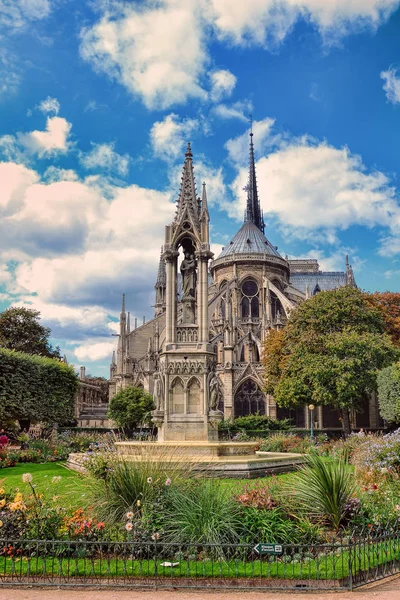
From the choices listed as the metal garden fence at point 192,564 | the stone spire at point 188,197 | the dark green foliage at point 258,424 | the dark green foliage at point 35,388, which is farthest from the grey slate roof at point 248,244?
the metal garden fence at point 192,564

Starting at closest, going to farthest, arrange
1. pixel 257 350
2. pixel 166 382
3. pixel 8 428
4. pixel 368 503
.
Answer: pixel 368 503 → pixel 166 382 → pixel 8 428 → pixel 257 350

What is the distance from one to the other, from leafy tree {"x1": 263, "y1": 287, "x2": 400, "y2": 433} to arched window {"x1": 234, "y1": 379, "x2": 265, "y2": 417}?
32.1 feet

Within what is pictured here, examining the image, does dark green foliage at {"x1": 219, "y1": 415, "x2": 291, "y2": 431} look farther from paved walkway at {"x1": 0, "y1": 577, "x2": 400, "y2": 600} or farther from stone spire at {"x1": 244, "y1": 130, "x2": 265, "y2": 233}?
stone spire at {"x1": 244, "y1": 130, "x2": 265, "y2": 233}

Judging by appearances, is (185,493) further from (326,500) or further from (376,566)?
(376,566)

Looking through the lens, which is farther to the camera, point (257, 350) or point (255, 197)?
point (255, 197)

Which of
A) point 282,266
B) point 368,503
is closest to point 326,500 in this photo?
point 368,503

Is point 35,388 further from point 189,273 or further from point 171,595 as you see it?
point 171,595

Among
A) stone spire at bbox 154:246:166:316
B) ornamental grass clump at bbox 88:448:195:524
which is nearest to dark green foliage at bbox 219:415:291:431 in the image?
ornamental grass clump at bbox 88:448:195:524

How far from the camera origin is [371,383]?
127 ft

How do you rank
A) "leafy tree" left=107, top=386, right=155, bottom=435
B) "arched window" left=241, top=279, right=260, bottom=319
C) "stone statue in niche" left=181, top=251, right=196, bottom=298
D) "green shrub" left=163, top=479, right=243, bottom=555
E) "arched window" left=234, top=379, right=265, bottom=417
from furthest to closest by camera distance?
"arched window" left=241, top=279, right=260, bottom=319, "arched window" left=234, top=379, right=265, bottom=417, "leafy tree" left=107, top=386, right=155, bottom=435, "stone statue in niche" left=181, top=251, right=196, bottom=298, "green shrub" left=163, top=479, right=243, bottom=555

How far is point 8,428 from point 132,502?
28.3 metres

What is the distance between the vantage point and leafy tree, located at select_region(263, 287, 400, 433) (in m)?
38.0

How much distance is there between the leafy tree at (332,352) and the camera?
38031 mm

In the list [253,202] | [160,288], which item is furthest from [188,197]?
[253,202]
